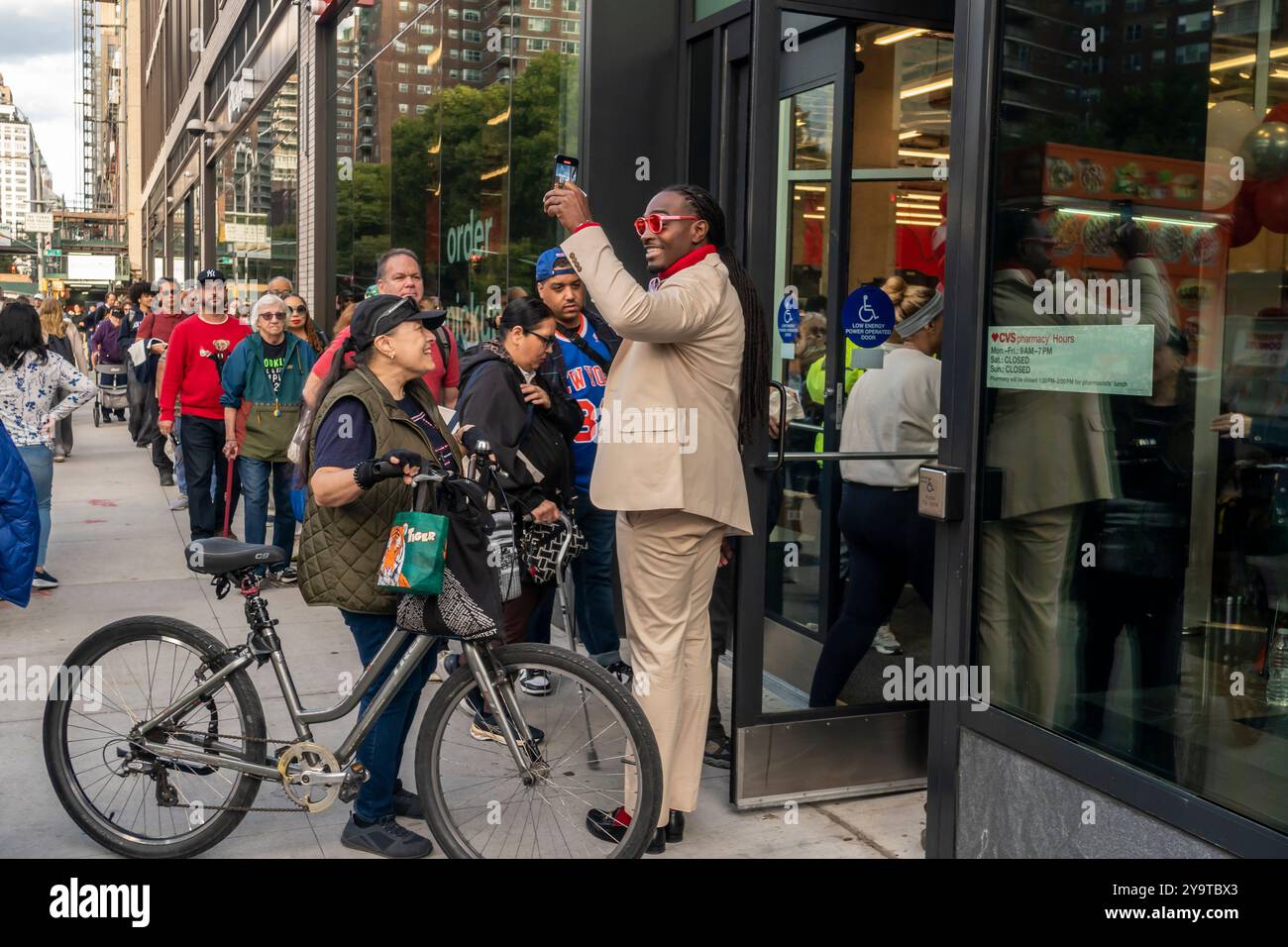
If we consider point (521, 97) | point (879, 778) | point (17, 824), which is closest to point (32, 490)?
point (17, 824)

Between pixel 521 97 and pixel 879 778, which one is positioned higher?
pixel 521 97

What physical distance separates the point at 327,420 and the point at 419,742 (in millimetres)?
1009

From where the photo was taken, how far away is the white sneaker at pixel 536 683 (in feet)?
12.0

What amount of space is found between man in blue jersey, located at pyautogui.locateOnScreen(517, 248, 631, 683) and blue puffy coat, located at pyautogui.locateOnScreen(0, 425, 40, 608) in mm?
2647

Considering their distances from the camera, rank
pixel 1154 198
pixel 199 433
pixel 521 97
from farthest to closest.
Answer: pixel 199 433 → pixel 521 97 → pixel 1154 198

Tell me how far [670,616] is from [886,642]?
4.77 feet

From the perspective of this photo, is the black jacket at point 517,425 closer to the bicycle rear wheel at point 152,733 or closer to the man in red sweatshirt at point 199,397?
the bicycle rear wheel at point 152,733

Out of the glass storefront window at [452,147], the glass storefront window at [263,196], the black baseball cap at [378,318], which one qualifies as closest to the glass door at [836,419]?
the black baseball cap at [378,318]

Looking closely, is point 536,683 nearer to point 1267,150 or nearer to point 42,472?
point 1267,150

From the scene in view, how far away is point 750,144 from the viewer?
432cm

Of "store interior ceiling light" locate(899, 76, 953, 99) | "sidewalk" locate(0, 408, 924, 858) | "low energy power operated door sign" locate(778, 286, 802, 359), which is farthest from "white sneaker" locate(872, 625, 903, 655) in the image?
"store interior ceiling light" locate(899, 76, 953, 99)

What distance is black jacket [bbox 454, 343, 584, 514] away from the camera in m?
4.86

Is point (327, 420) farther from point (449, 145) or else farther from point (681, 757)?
point (449, 145)

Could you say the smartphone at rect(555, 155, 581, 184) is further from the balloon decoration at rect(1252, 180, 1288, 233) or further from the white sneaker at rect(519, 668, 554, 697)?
the balloon decoration at rect(1252, 180, 1288, 233)
